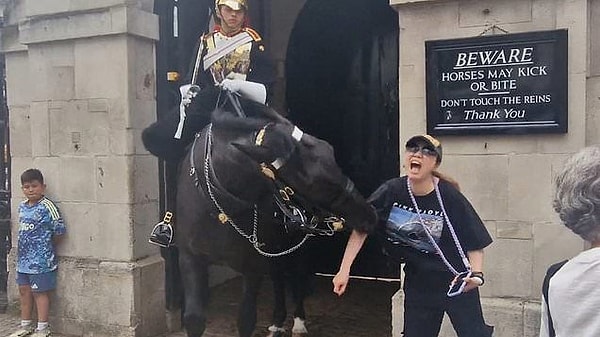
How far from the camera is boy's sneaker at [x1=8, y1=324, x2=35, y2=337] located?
18.9 ft

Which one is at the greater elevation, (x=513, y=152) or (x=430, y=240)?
(x=513, y=152)

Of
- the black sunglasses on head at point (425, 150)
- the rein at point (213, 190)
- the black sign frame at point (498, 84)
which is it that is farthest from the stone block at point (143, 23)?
the black sunglasses on head at point (425, 150)

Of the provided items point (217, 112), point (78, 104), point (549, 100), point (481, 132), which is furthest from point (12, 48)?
point (549, 100)

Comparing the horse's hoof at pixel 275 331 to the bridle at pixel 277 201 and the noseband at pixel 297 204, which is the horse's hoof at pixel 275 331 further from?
the noseband at pixel 297 204

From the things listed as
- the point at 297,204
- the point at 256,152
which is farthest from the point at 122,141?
the point at 256,152

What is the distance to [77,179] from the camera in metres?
5.85

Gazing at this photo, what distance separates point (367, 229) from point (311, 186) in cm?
36

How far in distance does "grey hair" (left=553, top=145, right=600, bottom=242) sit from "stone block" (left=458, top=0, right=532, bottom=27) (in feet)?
9.00

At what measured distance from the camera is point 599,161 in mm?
1860

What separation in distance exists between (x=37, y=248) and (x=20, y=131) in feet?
4.85

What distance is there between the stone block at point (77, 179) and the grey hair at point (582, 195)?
465 cm

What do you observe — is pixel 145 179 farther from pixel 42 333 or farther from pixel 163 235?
pixel 42 333

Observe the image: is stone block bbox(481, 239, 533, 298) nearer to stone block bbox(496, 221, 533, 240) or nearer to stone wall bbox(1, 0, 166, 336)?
stone block bbox(496, 221, 533, 240)

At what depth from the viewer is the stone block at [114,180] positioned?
221 inches
